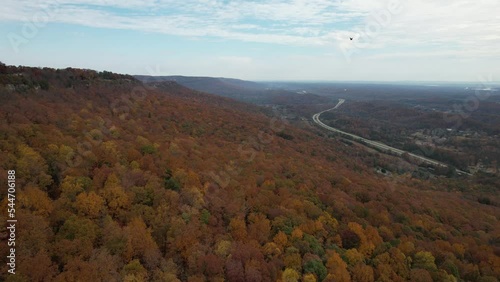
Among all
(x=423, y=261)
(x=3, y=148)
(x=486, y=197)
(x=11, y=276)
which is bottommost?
(x=486, y=197)

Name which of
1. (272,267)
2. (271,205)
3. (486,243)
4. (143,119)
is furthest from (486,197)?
(143,119)

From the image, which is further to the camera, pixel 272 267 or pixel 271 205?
pixel 271 205

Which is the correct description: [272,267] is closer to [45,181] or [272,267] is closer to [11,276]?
[11,276]

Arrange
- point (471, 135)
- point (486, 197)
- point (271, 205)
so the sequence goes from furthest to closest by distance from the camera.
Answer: point (471, 135), point (486, 197), point (271, 205)

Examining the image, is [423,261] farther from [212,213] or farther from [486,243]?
[212,213]

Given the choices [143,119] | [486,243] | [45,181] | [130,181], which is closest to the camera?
[45,181]

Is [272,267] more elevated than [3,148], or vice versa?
[3,148]

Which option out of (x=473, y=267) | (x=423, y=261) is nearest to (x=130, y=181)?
(x=423, y=261)
